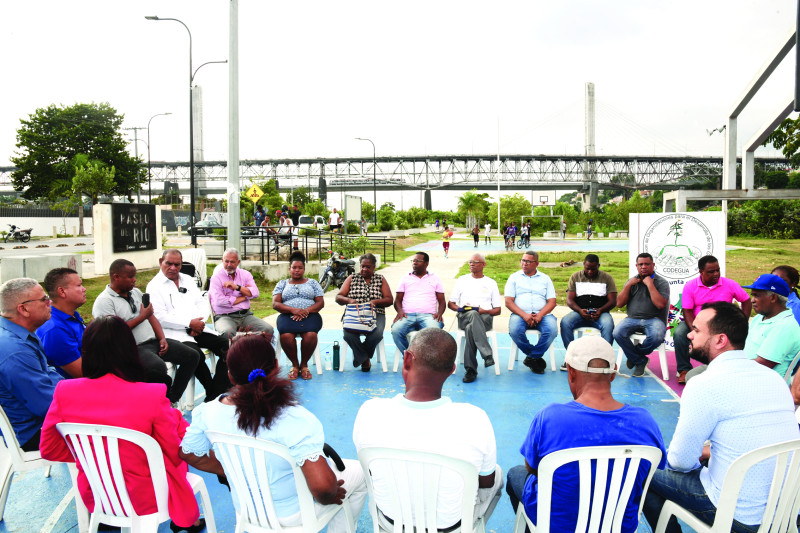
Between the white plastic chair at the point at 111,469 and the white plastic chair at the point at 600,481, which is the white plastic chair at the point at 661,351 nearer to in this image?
the white plastic chair at the point at 600,481

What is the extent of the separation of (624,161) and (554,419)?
111382mm

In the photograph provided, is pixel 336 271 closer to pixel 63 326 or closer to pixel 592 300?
pixel 592 300

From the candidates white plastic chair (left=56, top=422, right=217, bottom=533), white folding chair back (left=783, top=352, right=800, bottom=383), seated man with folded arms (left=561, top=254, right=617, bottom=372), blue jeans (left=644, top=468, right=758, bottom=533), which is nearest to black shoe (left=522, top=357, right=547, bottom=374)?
seated man with folded arms (left=561, top=254, right=617, bottom=372)

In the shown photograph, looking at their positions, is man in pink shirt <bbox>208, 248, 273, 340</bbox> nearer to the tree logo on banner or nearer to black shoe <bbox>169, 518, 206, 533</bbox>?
black shoe <bbox>169, 518, 206, 533</bbox>

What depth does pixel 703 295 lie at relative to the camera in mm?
5695

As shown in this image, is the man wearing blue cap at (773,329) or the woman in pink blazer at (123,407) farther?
the man wearing blue cap at (773,329)

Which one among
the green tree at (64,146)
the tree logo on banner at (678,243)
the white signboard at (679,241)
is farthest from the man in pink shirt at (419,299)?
the green tree at (64,146)

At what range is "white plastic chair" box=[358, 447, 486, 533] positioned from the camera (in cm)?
207

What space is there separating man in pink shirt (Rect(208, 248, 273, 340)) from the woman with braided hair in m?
3.68

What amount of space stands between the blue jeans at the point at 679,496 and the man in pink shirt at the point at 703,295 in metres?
3.47

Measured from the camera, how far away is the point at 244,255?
56.4 feet

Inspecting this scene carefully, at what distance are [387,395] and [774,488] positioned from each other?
3.64m

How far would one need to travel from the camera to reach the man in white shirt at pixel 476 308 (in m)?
6.06

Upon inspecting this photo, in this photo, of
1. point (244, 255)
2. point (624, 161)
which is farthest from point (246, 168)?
point (244, 255)
